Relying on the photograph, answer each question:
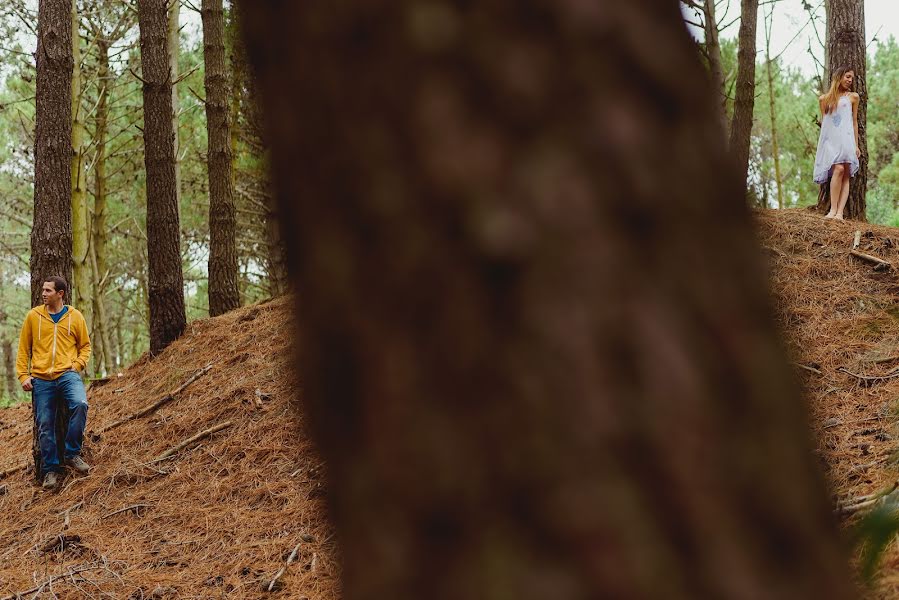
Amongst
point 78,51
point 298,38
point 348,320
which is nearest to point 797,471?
point 348,320

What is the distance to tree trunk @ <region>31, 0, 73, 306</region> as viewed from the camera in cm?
748

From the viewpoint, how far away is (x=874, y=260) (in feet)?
21.8

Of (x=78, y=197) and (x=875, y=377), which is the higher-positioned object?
(x=78, y=197)

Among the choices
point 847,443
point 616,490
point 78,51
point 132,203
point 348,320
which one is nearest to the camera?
point 616,490

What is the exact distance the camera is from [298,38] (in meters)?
0.74

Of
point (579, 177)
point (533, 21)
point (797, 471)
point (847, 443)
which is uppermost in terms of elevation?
point (533, 21)

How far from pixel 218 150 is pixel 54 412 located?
15.3ft

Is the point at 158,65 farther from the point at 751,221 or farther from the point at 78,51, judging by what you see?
the point at 751,221

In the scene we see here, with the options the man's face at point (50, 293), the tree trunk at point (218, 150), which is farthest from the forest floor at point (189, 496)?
the tree trunk at point (218, 150)

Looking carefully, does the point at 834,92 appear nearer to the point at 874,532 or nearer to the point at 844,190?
the point at 844,190

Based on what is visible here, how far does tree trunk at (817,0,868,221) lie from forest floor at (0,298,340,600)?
646cm

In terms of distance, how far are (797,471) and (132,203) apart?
20.9m

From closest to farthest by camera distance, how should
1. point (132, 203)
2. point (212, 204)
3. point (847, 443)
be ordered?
1. point (847, 443)
2. point (212, 204)
3. point (132, 203)

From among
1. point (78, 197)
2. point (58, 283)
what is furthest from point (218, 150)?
point (78, 197)
